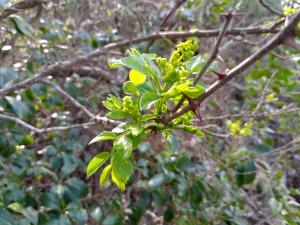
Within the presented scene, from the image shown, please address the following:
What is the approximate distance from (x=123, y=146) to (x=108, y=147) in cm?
173

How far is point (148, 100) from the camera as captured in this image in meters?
0.78

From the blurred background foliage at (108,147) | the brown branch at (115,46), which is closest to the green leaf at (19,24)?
the blurred background foliage at (108,147)

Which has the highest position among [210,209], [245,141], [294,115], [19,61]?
[19,61]

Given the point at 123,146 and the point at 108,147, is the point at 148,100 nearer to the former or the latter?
the point at 123,146

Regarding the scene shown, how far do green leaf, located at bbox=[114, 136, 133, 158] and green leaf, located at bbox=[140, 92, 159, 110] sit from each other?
61mm

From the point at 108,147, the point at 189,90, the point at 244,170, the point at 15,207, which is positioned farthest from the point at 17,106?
the point at 189,90

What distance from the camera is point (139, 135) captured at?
802 mm

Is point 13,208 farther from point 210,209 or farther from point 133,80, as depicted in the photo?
point 133,80

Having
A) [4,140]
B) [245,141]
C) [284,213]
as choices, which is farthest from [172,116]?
[245,141]

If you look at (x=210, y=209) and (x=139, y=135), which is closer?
(x=139, y=135)

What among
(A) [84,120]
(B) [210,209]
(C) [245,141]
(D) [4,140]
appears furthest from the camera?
(C) [245,141]

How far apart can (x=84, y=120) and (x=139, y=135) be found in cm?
182

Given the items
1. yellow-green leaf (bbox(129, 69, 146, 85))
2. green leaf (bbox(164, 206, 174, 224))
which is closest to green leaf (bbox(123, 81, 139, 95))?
yellow-green leaf (bbox(129, 69, 146, 85))

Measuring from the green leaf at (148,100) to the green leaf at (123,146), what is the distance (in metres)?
0.06
